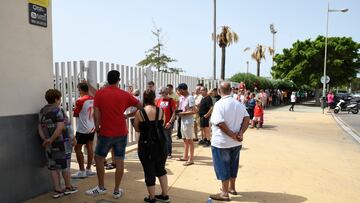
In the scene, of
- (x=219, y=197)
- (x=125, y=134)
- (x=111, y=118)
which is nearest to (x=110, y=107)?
(x=111, y=118)

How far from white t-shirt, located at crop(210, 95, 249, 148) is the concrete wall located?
2.58 metres

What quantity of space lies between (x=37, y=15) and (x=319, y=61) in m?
37.7

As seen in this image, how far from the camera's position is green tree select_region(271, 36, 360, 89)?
1484 inches

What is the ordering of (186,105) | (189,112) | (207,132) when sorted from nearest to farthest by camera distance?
(189,112), (186,105), (207,132)

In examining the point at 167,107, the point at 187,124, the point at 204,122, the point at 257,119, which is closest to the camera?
the point at 167,107

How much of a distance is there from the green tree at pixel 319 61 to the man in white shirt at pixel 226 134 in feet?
114

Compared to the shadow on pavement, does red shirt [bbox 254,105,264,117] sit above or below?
above

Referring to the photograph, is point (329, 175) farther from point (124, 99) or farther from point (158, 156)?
point (124, 99)

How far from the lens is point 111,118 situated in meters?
5.18

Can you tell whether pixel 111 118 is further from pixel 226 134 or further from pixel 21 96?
pixel 226 134

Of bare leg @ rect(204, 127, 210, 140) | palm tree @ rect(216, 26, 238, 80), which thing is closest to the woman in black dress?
bare leg @ rect(204, 127, 210, 140)

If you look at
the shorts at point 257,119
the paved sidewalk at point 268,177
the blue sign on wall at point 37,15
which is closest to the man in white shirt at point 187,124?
the paved sidewalk at point 268,177

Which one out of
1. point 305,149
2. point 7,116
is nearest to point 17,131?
point 7,116

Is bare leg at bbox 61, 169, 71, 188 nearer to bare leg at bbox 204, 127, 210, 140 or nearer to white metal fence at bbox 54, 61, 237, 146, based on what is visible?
white metal fence at bbox 54, 61, 237, 146
